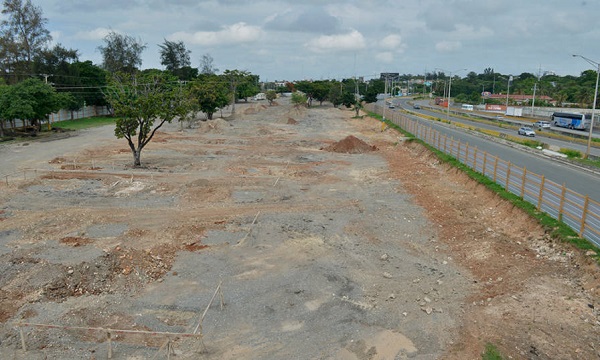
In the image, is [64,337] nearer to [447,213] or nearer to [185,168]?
[447,213]

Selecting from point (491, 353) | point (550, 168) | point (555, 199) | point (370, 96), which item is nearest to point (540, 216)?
point (555, 199)

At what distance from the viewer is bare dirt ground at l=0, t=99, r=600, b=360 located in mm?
11094

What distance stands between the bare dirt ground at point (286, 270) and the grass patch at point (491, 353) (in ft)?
0.56

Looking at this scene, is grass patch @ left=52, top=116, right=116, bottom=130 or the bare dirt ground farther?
grass patch @ left=52, top=116, right=116, bottom=130

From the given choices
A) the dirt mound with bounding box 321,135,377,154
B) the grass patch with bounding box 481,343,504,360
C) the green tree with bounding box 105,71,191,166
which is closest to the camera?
the grass patch with bounding box 481,343,504,360

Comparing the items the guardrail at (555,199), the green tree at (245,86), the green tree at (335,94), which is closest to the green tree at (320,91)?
the green tree at (335,94)

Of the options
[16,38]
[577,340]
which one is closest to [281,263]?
[577,340]

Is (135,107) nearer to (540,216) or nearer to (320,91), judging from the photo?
(540,216)

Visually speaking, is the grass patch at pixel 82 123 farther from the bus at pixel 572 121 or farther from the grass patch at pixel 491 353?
the bus at pixel 572 121

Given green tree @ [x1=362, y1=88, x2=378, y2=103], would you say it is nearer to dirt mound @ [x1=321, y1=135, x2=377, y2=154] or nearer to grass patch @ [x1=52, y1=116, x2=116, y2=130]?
grass patch @ [x1=52, y1=116, x2=116, y2=130]

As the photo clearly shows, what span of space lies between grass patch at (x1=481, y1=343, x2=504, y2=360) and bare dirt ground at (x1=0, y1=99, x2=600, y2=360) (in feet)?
0.56

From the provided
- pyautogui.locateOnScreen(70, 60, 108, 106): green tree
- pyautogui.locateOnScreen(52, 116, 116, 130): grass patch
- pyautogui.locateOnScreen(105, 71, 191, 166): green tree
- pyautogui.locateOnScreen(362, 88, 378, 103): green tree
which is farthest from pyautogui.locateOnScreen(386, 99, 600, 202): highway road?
pyautogui.locateOnScreen(362, 88, 378, 103): green tree

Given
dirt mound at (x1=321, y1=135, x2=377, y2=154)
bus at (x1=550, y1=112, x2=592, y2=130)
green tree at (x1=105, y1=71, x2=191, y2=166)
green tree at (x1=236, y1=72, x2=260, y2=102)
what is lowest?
dirt mound at (x1=321, y1=135, x2=377, y2=154)

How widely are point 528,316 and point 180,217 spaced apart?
1479 cm
